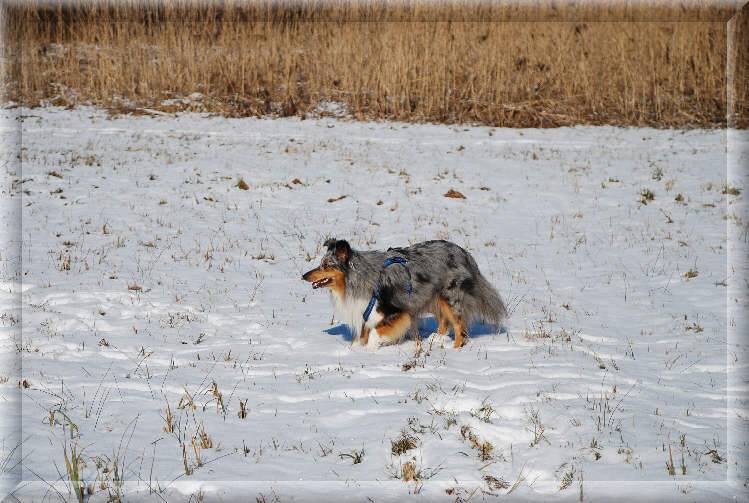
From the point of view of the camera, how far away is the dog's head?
6004 mm

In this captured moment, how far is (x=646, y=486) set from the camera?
11.5ft

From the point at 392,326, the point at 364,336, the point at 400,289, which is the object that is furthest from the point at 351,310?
the point at 400,289

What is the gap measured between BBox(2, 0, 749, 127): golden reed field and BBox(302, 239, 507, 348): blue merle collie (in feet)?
53.2

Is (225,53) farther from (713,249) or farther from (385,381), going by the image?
(385,381)

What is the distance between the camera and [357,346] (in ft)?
20.7

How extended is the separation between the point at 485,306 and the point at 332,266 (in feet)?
6.01

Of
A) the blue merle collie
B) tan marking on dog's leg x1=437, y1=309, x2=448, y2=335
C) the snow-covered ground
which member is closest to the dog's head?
the blue merle collie

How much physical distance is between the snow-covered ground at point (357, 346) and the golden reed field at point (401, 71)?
6.83m

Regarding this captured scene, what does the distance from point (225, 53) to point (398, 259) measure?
1827cm

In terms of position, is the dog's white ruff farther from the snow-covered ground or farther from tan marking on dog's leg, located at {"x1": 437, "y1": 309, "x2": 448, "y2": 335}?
tan marking on dog's leg, located at {"x1": 437, "y1": 309, "x2": 448, "y2": 335}

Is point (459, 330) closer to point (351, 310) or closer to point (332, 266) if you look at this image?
point (351, 310)

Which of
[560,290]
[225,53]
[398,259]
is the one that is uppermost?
[225,53]

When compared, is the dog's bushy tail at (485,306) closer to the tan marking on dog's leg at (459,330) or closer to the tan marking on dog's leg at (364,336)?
the tan marking on dog's leg at (459,330)

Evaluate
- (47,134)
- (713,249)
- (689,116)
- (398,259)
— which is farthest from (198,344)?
(689,116)
